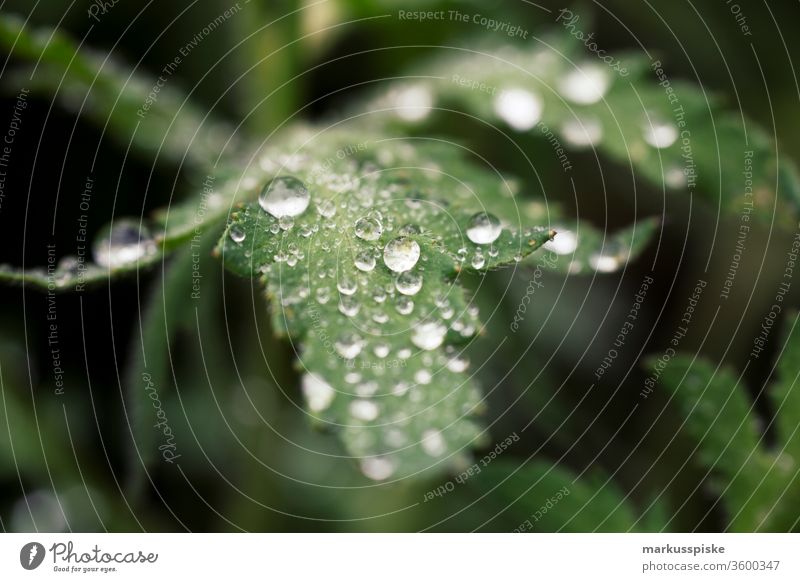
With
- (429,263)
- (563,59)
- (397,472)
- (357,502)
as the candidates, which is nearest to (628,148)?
(563,59)

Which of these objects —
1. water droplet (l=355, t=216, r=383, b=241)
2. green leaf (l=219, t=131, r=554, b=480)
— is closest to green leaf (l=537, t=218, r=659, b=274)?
green leaf (l=219, t=131, r=554, b=480)

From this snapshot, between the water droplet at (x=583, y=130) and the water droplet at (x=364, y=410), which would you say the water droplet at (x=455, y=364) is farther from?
the water droplet at (x=583, y=130)

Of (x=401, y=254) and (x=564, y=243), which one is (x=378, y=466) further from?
(x=564, y=243)

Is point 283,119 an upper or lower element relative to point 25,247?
upper

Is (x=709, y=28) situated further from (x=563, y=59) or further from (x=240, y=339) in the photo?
(x=240, y=339)

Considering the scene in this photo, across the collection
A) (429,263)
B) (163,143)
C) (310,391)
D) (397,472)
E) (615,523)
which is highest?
(163,143)

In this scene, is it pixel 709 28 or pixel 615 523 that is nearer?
pixel 615 523
